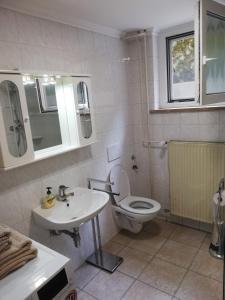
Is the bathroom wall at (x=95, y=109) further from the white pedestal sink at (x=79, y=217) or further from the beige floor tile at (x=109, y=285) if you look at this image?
the beige floor tile at (x=109, y=285)

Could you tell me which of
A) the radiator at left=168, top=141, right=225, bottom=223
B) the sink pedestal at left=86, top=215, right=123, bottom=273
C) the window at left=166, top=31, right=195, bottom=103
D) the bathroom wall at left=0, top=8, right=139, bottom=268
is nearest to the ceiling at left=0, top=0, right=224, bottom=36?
the bathroom wall at left=0, top=8, right=139, bottom=268

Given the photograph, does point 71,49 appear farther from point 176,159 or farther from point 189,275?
point 189,275

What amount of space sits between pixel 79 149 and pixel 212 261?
1.57 m

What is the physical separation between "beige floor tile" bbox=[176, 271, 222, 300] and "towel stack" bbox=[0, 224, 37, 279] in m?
1.26

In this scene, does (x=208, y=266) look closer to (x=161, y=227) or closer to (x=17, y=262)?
(x=161, y=227)

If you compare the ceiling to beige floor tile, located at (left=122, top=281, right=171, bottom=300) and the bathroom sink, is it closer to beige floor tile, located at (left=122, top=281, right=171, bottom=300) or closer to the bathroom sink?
the bathroom sink

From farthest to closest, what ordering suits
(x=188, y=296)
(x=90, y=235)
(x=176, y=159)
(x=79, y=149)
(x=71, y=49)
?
(x=176, y=159) → (x=90, y=235) → (x=79, y=149) → (x=71, y=49) → (x=188, y=296)

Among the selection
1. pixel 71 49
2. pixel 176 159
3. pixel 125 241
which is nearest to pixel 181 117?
pixel 176 159

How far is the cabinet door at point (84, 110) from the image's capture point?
73.1 inches

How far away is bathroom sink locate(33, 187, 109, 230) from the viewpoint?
150 cm

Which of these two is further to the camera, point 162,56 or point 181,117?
point 162,56

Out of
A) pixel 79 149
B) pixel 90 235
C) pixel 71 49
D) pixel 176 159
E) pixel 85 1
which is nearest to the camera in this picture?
pixel 85 1

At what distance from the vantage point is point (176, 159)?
237 cm

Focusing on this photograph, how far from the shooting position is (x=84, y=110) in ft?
6.39
